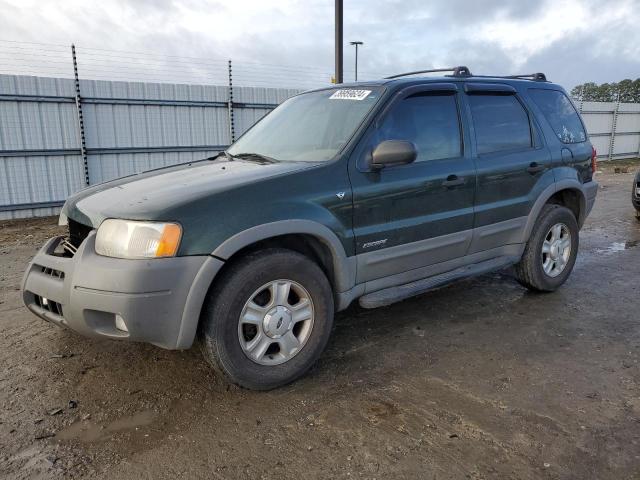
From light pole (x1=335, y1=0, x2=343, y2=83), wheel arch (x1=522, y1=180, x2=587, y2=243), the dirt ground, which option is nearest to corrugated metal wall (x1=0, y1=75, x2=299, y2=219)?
light pole (x1=335, y1=0, x2=343, y2=83)

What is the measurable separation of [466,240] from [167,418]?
99.0 inches

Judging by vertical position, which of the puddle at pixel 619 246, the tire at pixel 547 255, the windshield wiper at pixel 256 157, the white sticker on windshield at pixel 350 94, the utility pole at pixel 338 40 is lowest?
the puddle at pixel 619 246

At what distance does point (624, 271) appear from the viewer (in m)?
5.61

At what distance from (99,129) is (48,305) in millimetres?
7819

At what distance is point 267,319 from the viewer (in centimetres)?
303

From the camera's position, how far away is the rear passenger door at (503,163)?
162 inches

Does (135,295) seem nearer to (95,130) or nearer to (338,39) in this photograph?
(95,130)

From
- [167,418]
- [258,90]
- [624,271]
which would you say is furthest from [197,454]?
[258,90]

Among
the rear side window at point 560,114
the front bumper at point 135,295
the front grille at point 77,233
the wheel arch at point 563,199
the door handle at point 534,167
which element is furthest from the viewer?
the rear side window at point 560,114

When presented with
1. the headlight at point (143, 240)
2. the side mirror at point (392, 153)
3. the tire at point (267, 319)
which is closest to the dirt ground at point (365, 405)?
the tire at point (267, 319)

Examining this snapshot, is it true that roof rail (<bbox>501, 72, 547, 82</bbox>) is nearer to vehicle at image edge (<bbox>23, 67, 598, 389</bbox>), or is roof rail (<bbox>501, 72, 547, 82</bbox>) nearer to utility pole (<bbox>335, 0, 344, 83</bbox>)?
vehicle at image edge (<bbox>23, 67, 598, 389</bbox>)

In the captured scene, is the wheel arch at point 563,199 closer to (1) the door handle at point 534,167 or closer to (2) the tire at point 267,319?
(1) the door handle at point 534,167

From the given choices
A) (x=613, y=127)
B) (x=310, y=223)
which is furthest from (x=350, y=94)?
(x=613, y=127)

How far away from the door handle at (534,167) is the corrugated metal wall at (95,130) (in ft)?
26.7
